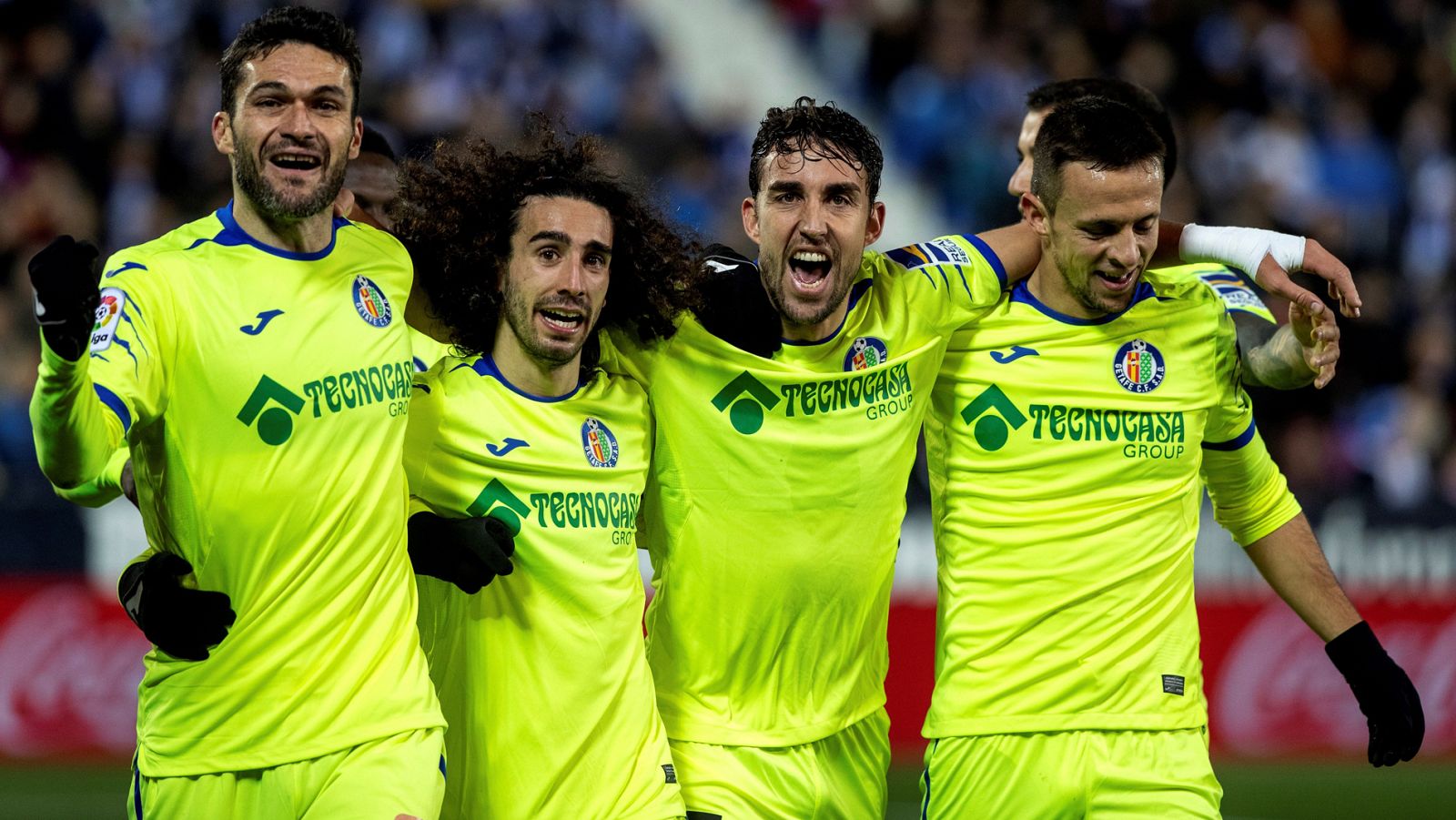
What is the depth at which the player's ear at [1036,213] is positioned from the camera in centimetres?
622

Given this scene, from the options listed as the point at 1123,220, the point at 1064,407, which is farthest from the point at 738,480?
the point at 1123,220

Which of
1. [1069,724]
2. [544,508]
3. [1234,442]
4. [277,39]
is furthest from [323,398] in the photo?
[1234,442]

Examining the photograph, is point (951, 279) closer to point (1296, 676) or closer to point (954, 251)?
point (954, 251)

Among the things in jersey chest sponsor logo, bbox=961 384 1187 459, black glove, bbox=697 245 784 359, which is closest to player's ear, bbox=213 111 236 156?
black glove, bbox=697 245 784 359

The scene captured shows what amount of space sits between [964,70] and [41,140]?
8.54 m

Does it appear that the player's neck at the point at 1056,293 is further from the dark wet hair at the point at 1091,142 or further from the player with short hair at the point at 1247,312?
the player with short hair at the point at 1247,312

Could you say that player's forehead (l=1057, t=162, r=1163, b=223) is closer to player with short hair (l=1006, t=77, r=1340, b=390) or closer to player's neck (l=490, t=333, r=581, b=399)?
player with short hair (l=1006, t=77, r=1340, b=390)

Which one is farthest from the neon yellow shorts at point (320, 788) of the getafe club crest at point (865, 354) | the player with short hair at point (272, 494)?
the getafe club crest at point (865, 354)

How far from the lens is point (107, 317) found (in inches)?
193

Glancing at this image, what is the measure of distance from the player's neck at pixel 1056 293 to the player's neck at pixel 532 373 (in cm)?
171

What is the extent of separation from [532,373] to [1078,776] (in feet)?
7.28

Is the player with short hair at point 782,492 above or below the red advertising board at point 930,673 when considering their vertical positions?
above

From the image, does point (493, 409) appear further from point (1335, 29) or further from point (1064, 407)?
point (1335, 29)

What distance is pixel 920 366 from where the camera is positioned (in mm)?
6117
